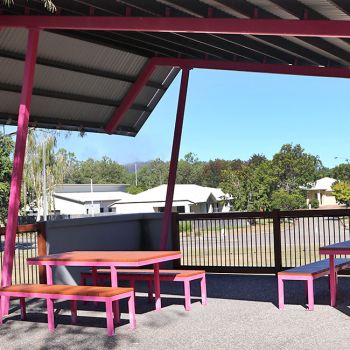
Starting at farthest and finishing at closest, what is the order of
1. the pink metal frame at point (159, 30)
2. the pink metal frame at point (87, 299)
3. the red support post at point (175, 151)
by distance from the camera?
the red support post at point (175, 151)
the pink metal frame at point (87, 299)
the pink metal frame at point (159, 30)

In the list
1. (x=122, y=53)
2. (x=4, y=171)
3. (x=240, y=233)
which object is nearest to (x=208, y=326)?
(x=122, y=53)

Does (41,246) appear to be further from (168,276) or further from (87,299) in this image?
(87,299)

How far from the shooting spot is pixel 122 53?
39.3ft

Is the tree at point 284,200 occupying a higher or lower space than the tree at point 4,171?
lower

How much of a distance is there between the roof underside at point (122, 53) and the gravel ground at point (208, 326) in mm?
3860

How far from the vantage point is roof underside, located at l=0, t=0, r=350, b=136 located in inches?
319

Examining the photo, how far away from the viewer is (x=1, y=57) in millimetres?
10789

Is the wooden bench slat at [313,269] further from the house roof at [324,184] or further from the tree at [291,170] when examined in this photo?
the house roof at [324,184]

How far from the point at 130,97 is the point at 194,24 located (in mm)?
5844

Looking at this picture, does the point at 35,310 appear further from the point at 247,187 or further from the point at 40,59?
the point at 247,187

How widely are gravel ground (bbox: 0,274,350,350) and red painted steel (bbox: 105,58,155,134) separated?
4.83 metres

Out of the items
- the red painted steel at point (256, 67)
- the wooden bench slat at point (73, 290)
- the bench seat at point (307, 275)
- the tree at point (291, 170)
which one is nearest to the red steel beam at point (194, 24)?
the bench seat at point (307, 275)

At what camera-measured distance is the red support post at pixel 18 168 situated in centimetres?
890

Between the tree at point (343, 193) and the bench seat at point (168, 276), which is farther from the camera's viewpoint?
the tree at point (343, 193)
